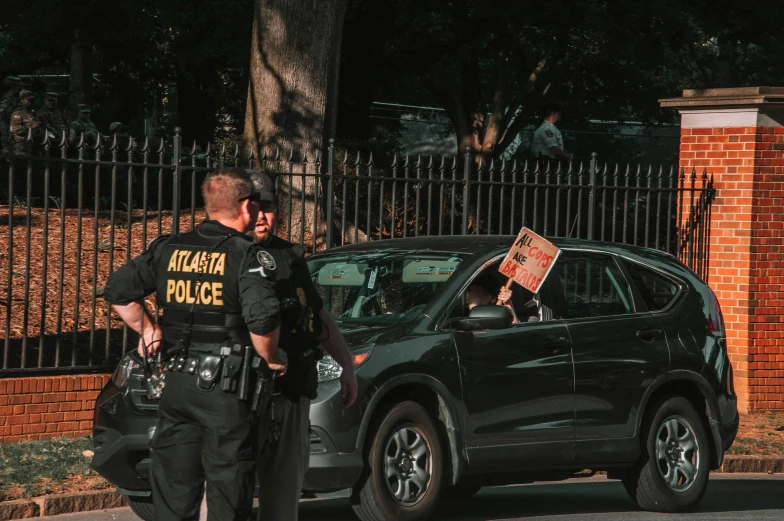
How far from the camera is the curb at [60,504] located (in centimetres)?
750

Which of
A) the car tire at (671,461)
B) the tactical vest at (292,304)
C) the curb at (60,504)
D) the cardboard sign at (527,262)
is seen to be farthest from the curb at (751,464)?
the tactical vest at (292,304)

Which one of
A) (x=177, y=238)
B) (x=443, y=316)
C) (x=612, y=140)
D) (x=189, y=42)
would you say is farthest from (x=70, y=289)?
(x=612, y=140)

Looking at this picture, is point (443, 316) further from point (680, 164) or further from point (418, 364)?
point (680, 164)

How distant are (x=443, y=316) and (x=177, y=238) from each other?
8.81 ft

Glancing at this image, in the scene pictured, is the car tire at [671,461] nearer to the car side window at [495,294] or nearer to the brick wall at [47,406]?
the car side window at [495,294]

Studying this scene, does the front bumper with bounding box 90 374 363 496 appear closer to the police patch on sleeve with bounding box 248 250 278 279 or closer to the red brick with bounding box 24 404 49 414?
the police patch on sleeve with bounding box 248 250 278 279

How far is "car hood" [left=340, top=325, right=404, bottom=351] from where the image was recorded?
7.18 meters

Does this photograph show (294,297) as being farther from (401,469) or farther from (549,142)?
(549,142)

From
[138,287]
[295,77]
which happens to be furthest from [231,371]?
[295,77]

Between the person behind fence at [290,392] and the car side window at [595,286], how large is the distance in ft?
10.9

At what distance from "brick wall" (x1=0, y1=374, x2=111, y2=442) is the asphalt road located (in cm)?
170

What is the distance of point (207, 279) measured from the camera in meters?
4.88

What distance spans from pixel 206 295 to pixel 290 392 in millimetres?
535

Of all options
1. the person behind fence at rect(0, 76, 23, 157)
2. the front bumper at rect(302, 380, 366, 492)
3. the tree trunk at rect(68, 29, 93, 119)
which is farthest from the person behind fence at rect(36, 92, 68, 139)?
the front bumper at rect(302, 380, 366, 492)
